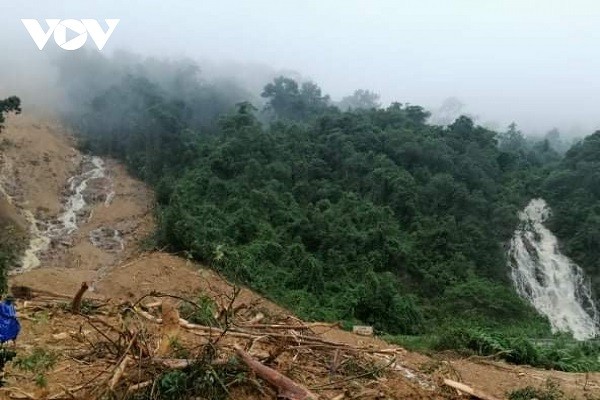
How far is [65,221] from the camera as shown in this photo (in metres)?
23.7

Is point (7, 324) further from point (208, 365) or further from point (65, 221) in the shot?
Result: point (65, 221)

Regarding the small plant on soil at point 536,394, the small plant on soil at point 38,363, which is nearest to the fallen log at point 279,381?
the small plant on soil at point 38,363

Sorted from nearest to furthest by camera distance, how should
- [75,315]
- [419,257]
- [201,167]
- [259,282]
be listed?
[75,315] → [259,282] → [419,257] → [201,167]

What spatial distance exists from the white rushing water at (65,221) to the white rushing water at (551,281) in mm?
17503

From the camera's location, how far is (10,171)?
25.1 m

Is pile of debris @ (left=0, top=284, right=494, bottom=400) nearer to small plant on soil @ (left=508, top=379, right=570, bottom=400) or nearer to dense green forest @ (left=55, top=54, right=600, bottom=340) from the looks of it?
small plant on soil @ (left=508, top=379, right=570, bottom=400)

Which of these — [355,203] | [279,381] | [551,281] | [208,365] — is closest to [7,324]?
[208,365]

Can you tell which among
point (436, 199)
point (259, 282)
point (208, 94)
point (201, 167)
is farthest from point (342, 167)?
point (208, 94)

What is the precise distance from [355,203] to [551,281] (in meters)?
8.21

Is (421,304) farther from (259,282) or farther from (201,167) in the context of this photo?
(201,167)

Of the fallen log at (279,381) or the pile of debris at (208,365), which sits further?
the fallen log at (279,381)

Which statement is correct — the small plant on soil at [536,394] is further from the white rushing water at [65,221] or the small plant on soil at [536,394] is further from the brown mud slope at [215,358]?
the white rushing water at [65,221]

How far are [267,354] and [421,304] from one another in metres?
13.8

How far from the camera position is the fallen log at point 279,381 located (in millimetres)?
4238
